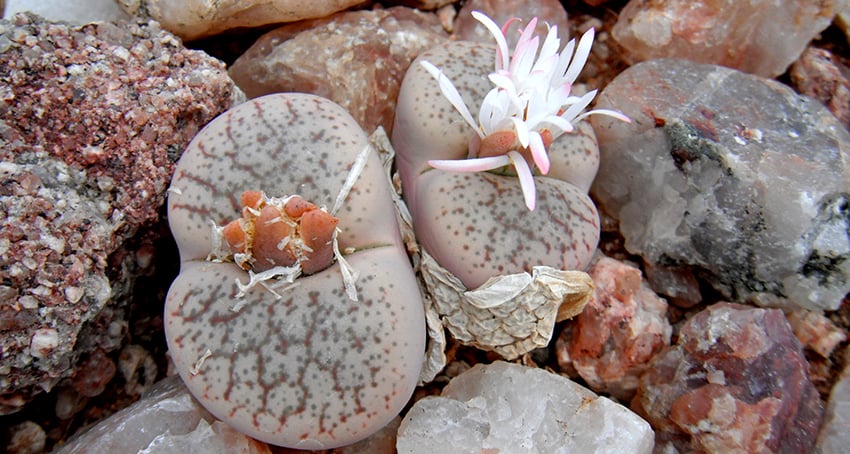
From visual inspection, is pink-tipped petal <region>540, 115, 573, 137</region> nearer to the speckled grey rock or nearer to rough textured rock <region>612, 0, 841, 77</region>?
the speckled grey rock

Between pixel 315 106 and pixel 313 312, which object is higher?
pixel 315 106

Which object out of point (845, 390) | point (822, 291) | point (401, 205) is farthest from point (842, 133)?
point (401, 205)

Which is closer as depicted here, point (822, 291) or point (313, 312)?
point (313, 312)

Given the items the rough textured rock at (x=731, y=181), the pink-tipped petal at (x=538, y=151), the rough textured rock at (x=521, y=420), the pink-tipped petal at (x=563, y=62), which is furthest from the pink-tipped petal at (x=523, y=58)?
the rough textured rock at (x=521, y=420)

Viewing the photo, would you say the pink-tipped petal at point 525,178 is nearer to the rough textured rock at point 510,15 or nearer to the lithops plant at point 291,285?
the lithops plant at point 291,285

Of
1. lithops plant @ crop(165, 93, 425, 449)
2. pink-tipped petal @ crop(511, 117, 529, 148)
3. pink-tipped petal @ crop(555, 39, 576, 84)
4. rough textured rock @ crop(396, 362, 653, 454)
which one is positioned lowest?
rough textured rock @ crop(396, 362, 653, 454)

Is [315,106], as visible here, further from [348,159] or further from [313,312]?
[313,312]

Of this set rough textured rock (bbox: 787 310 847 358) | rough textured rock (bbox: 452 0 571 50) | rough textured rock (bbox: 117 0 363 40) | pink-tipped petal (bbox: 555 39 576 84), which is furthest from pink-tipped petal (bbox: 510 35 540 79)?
rough textured rock (bbox: 787 310 847 358)
